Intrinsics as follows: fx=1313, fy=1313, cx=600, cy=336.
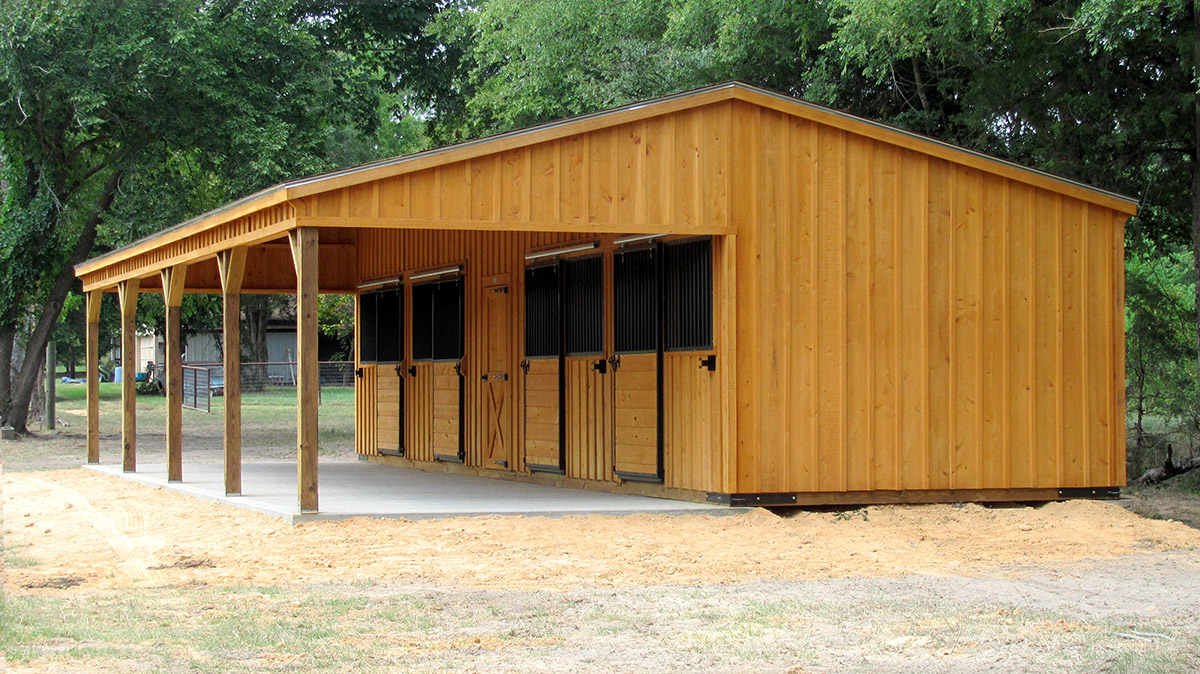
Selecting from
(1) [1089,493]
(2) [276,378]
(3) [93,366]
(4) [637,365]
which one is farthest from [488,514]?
(2) [276,378]

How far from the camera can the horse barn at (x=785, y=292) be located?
9391 millimetres

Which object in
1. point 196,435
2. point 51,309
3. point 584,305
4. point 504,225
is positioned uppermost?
point 504,225

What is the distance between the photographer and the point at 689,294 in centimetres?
1034

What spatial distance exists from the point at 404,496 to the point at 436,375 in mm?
3294

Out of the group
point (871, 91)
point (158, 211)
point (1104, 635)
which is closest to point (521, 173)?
point (1104, 635)

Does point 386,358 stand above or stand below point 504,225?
below

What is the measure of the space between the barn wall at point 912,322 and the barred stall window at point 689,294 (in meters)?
0.33

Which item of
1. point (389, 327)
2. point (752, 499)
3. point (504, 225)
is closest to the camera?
point (504, 225)

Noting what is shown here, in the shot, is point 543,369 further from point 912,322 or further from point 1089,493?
point 1089,493

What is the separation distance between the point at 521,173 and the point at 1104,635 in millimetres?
5200

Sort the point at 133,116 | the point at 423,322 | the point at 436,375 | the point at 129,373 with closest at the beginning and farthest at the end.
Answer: the point at 129,373 < the point at 436,375 < the point at 423,322 < the point at 133,116

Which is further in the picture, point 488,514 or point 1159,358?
point 1159,358

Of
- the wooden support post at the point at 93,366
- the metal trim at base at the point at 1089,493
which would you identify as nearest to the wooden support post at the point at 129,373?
the wooden support post at the point at 93,366

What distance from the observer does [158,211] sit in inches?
811
